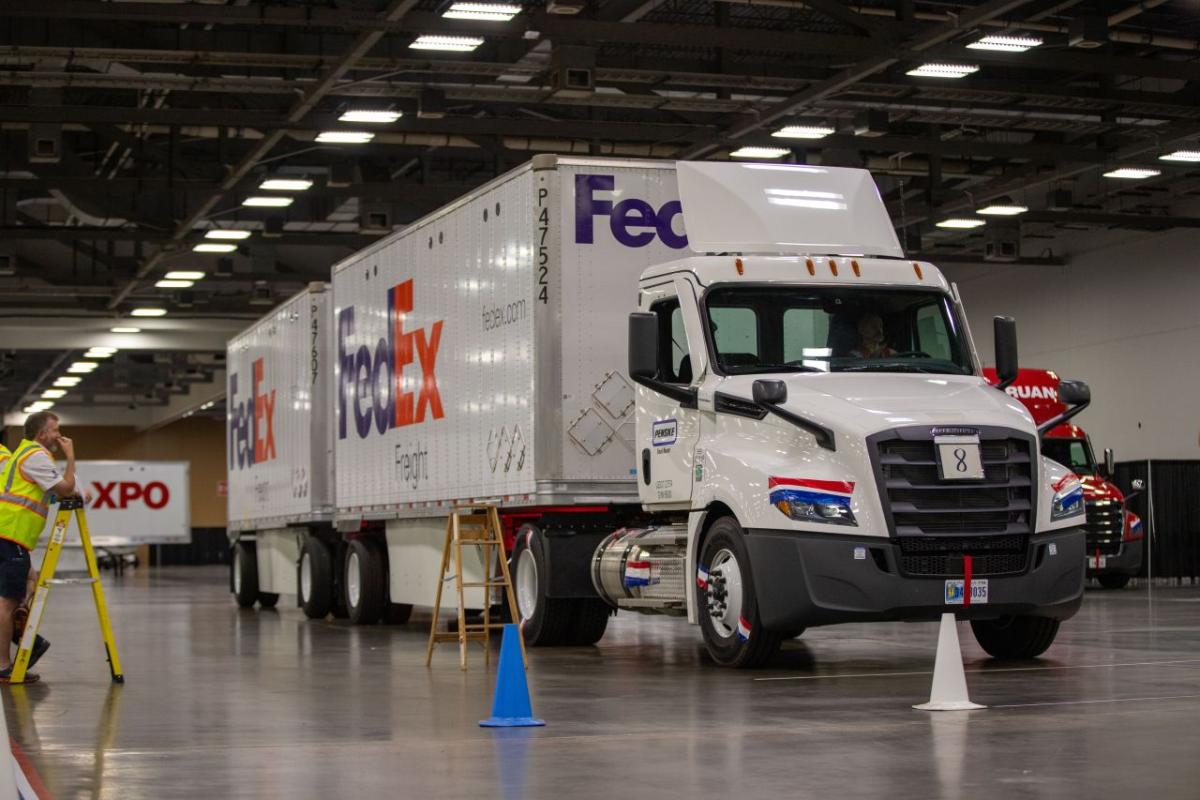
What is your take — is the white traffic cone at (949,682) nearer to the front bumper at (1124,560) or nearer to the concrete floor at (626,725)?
the concrete floor at (626,725)

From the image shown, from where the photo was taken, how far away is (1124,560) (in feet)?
97.8

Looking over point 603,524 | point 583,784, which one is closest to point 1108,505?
point 603,524

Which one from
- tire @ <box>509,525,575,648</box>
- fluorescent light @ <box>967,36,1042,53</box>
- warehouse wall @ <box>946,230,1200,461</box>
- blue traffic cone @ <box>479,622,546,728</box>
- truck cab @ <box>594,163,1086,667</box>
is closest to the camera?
blue traffic cone @ <box>479,622,546,728</box>

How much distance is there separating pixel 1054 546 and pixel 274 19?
38.3 ft

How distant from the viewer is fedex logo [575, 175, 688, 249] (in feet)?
54.2

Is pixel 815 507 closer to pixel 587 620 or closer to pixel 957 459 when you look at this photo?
pixel 957 459

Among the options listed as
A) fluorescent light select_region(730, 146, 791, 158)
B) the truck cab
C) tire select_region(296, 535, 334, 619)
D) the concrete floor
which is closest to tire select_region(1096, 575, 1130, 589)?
fluorescent light select_region(730, 146, 791, 158)

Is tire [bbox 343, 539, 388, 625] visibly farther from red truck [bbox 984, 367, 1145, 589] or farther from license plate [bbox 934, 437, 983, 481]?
red truck [bbox 984, 367, 1145, 589]

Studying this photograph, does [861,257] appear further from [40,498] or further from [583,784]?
[583,784]

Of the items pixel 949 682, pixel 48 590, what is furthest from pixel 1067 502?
pixel 48 590

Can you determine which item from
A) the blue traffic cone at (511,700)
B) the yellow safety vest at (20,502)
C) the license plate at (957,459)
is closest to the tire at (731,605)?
the license plate at (957,459)

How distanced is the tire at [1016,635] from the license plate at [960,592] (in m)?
1.37

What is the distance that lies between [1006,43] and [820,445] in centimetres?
1141

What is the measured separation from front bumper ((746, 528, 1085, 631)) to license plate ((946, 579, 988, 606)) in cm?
3
